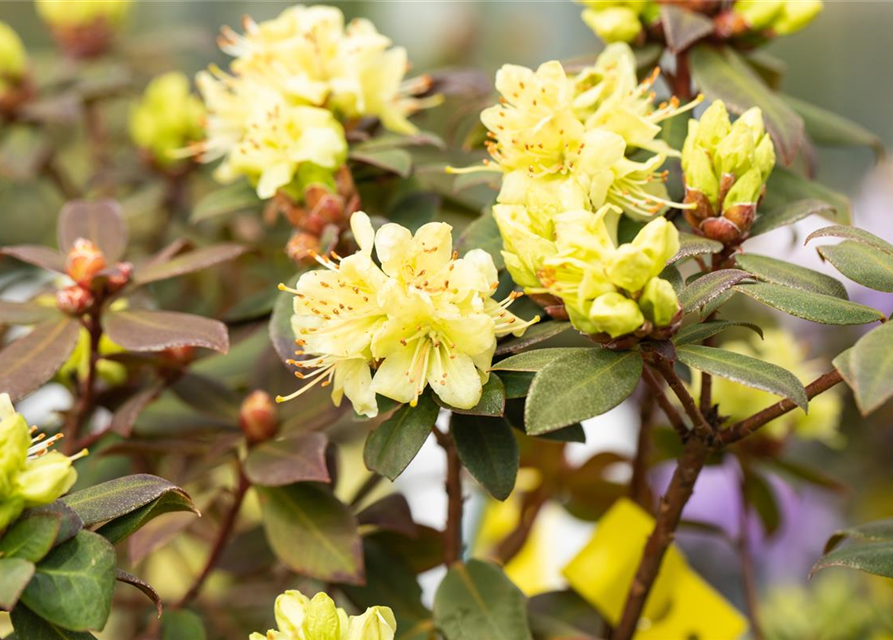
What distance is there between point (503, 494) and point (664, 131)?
39 centimetres

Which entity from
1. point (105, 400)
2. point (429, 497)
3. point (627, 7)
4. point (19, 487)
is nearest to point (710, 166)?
point (627, 7)

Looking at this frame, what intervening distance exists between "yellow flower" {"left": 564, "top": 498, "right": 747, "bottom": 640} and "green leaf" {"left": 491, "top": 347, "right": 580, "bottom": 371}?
0.34 meters

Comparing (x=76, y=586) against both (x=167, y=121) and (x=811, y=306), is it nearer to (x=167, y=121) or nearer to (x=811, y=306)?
(x=811, y=306)

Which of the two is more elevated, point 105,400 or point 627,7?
point 627,7

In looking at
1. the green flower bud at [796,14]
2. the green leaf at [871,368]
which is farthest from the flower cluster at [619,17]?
the green leaf at [871,368]

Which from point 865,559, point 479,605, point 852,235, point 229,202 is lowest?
point 479,605

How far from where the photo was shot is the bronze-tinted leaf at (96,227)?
1.02m

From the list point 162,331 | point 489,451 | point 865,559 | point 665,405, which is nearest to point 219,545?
point 162,331

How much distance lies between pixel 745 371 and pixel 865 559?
0.62 ft

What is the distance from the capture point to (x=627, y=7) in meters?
0.97

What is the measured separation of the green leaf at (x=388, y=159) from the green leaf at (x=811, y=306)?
325mm

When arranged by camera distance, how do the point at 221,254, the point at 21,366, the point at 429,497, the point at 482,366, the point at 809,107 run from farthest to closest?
the point at 429,497
the point at 809,107
the point at 221,254
the point at 21,366
the point at 482,366

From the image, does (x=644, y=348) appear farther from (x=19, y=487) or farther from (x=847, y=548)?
(x=19, y=487)

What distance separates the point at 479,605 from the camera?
2.76 feet
